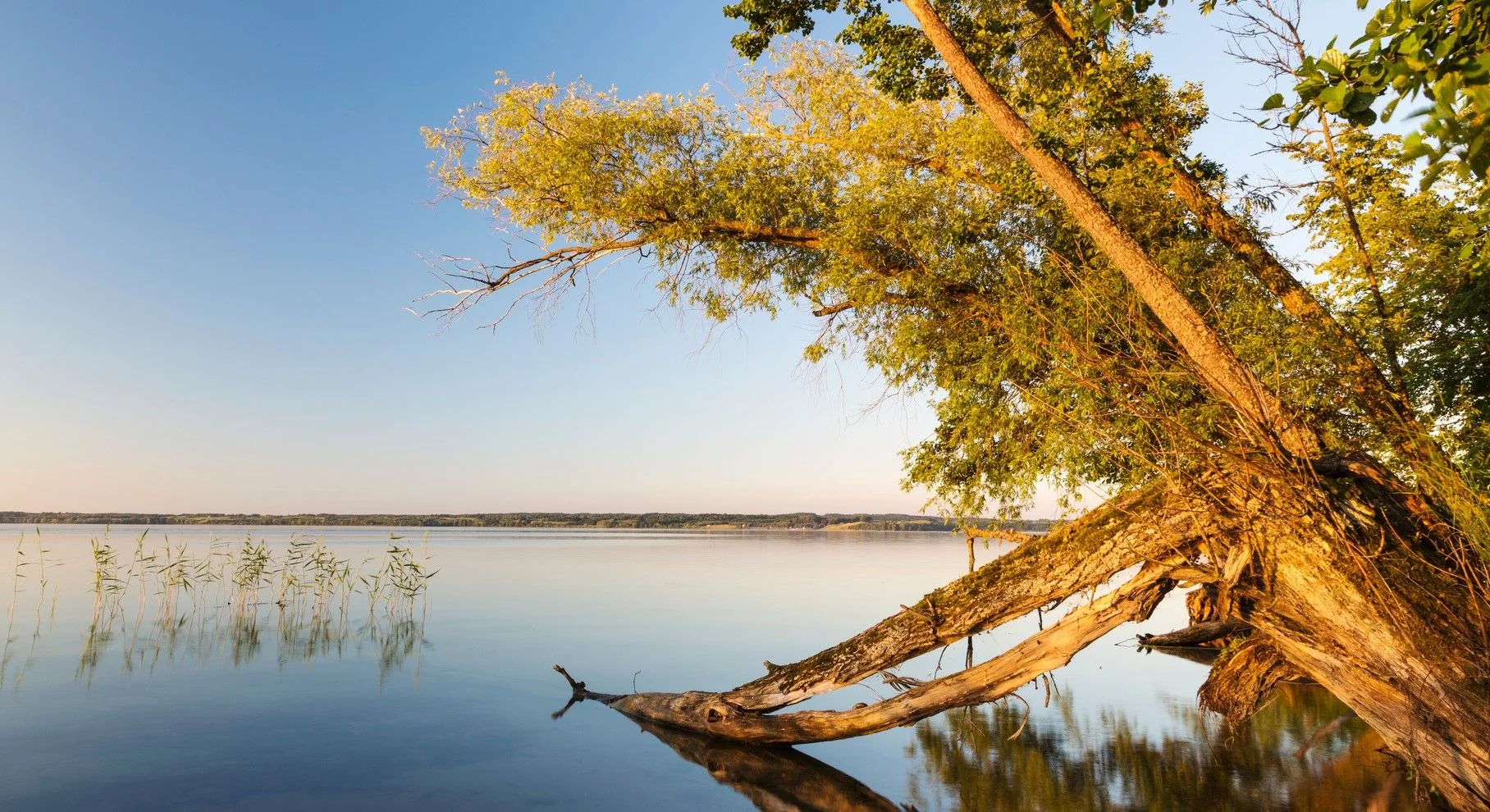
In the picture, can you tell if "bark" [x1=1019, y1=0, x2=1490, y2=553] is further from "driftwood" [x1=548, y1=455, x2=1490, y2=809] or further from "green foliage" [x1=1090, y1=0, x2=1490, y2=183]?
"green foliage" [x1=1090, y1=0, x2=1490, y2=183]

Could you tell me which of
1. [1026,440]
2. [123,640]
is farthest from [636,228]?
[123,640]

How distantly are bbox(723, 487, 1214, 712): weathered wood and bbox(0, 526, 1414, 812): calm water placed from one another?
3.13 ft

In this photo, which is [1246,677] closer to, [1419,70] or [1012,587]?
[1012,587]

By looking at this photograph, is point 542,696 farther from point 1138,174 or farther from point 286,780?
point 1138,174

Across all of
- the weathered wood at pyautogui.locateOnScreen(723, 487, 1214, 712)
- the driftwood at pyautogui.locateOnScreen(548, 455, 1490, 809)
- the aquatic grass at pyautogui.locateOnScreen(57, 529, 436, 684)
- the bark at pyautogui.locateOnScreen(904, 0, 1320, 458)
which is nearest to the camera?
the driftwood at pyautogui.locateOnScreen(548, 455, 1490, 809)

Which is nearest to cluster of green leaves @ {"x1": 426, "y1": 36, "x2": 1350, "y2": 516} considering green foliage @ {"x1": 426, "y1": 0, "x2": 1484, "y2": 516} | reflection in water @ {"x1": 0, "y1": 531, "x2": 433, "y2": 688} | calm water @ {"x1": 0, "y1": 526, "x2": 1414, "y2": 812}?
green foliage @ {"x1": 426, "y1": 0, "x2": 1484, "y2": 516}

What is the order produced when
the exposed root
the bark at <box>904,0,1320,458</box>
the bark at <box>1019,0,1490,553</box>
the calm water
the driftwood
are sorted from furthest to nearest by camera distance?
the exposed root < the bark at <box>1019,0,1490,553</box> < the calm water < the bark at <box>904,0,1320,458</box> < the driftwood

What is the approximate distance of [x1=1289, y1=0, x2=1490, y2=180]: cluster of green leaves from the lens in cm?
301

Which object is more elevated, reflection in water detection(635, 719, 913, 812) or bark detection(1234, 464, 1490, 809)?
bark detection(1234, 464, 1490, 809)

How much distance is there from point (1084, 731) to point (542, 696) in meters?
7.20

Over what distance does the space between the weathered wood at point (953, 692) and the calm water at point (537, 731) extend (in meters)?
0.28

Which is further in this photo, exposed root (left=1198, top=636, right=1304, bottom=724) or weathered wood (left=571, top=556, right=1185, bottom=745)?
exposed root (left=1198, top=636, right=1304, bottom=724)

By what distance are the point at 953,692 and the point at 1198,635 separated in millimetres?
5336

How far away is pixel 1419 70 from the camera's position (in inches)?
A: 127
